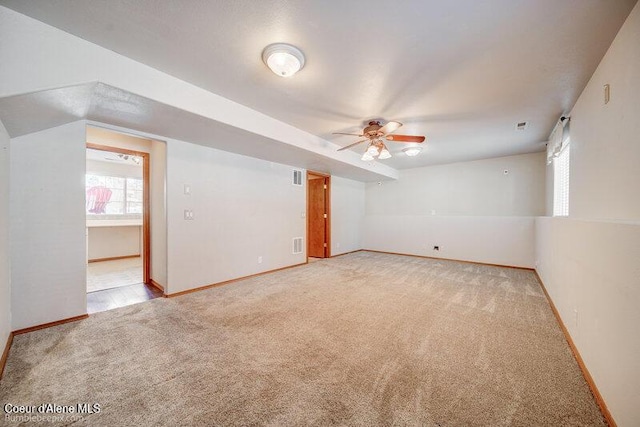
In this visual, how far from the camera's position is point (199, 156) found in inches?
146

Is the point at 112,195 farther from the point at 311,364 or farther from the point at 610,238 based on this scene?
the point at 610,238

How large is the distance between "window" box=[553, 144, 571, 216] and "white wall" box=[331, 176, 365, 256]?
442 centimetres

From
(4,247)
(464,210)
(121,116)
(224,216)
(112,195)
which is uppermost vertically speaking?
(121,116)

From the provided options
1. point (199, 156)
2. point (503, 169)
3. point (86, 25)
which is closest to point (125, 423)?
point (86, 25)

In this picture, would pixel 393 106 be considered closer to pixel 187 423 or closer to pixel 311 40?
pixel 311 40

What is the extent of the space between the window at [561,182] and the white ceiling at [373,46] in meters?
0.83

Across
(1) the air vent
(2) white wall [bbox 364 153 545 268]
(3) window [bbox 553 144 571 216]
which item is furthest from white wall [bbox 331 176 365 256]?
(3) window [bbox 553 144 571 216]

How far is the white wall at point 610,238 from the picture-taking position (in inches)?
49.1

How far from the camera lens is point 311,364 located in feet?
6.14

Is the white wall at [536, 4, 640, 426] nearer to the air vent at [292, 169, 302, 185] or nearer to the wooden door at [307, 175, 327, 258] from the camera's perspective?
the air vent at [292, 169, 302, 185]

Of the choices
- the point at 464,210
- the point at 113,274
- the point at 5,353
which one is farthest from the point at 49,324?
the point at 464,210

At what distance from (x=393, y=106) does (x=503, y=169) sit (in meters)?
4.24

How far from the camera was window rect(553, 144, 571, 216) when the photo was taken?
10.8ft

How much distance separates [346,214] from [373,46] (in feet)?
17.7
